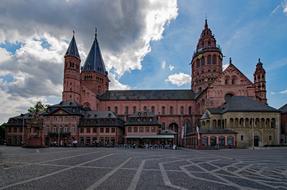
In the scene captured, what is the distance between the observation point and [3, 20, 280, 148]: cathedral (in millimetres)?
64938

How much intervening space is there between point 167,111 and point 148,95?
→ 968 cm

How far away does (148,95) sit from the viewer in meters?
95.7

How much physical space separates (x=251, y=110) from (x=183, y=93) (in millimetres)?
33970

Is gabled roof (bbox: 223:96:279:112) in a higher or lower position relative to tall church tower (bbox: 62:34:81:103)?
lower

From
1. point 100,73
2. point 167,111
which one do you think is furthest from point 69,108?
point 167,111

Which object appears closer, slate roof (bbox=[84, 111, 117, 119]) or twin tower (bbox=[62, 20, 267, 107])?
slate roof (bbox=[84, 111, 117, 119])

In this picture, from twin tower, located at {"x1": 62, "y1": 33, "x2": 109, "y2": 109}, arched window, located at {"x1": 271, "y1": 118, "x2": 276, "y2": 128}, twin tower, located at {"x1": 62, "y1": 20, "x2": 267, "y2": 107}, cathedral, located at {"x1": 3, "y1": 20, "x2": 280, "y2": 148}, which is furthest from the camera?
twin tower, located at {"x1": 62, "y1": 20, "x2": 267, "y2": 107}

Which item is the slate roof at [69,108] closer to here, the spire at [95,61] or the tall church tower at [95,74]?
the tall church tower at [95,74]

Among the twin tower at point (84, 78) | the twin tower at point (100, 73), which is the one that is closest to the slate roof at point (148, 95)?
the twin tower at point (100, 73)

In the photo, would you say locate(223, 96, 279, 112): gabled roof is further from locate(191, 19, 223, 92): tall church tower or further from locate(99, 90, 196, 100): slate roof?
locate(99, 90, 196, 100): slate roof

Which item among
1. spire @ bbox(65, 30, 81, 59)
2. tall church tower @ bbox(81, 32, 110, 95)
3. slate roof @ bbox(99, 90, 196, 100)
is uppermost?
spire @ bbox(65, 30, 81, 59)

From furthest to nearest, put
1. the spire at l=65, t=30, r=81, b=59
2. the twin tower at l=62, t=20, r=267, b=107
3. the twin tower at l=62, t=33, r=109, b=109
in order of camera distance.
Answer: the spire at l=65, t=30, r=81, b=59
the twin tower at l=62, t=20, r=267, b=107
the twin tower at l=62, t=33, r=109, b=109

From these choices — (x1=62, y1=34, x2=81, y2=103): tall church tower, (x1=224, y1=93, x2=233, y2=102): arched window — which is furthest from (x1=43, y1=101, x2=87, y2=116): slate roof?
(x1=224, y1=93, x2=233, y2=102): arched window

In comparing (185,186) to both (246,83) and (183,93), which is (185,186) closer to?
(246,83)
